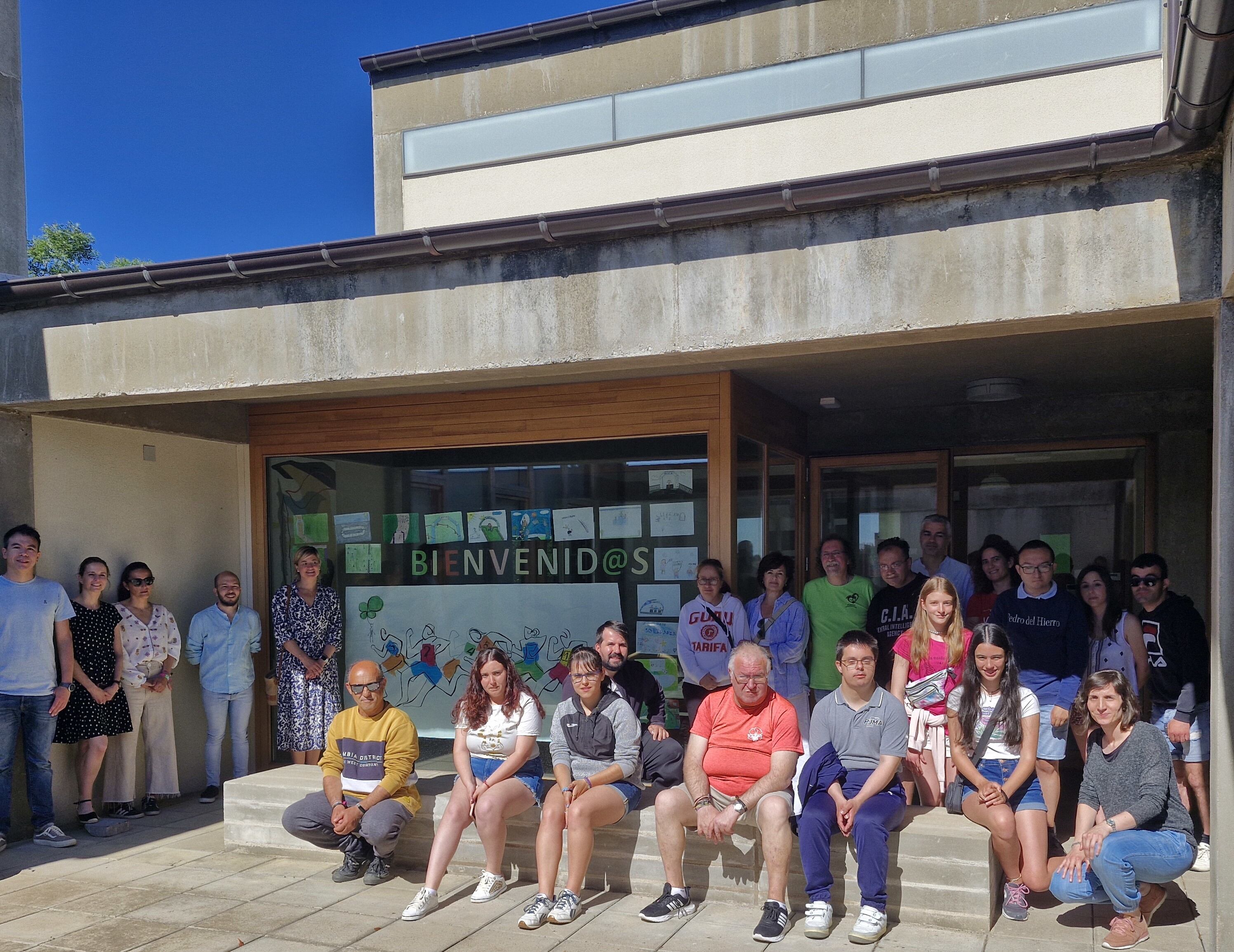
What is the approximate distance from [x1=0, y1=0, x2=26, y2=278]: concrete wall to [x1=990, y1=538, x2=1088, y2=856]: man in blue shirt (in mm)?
6744

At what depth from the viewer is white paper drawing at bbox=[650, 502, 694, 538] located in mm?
6797

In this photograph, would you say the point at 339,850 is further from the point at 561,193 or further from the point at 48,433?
the point at 561,193

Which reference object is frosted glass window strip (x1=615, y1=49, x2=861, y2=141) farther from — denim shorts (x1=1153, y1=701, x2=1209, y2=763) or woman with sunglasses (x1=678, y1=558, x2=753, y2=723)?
denim shorts (x1=1153, y1=701, x2=1209, y2=763)

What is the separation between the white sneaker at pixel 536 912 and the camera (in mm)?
4602

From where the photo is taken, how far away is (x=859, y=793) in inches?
181

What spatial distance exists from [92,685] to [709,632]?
13.0ft

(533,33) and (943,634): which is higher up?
(533,33)

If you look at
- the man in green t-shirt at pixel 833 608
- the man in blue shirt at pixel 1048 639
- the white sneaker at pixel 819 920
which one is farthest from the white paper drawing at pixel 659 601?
the white sneaker at pixel 819 920

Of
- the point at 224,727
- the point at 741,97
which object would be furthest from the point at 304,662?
the point at 741,97

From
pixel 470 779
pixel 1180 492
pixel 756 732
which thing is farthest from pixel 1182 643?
pixel 470 779

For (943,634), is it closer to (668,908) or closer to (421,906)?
(668,908)

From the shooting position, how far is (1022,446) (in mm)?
8219

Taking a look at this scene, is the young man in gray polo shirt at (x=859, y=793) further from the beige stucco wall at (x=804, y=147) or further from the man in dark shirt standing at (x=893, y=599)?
the beige stucco wall at (x=804, y=147)

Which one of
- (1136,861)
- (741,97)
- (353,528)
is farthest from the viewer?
(741,97)
